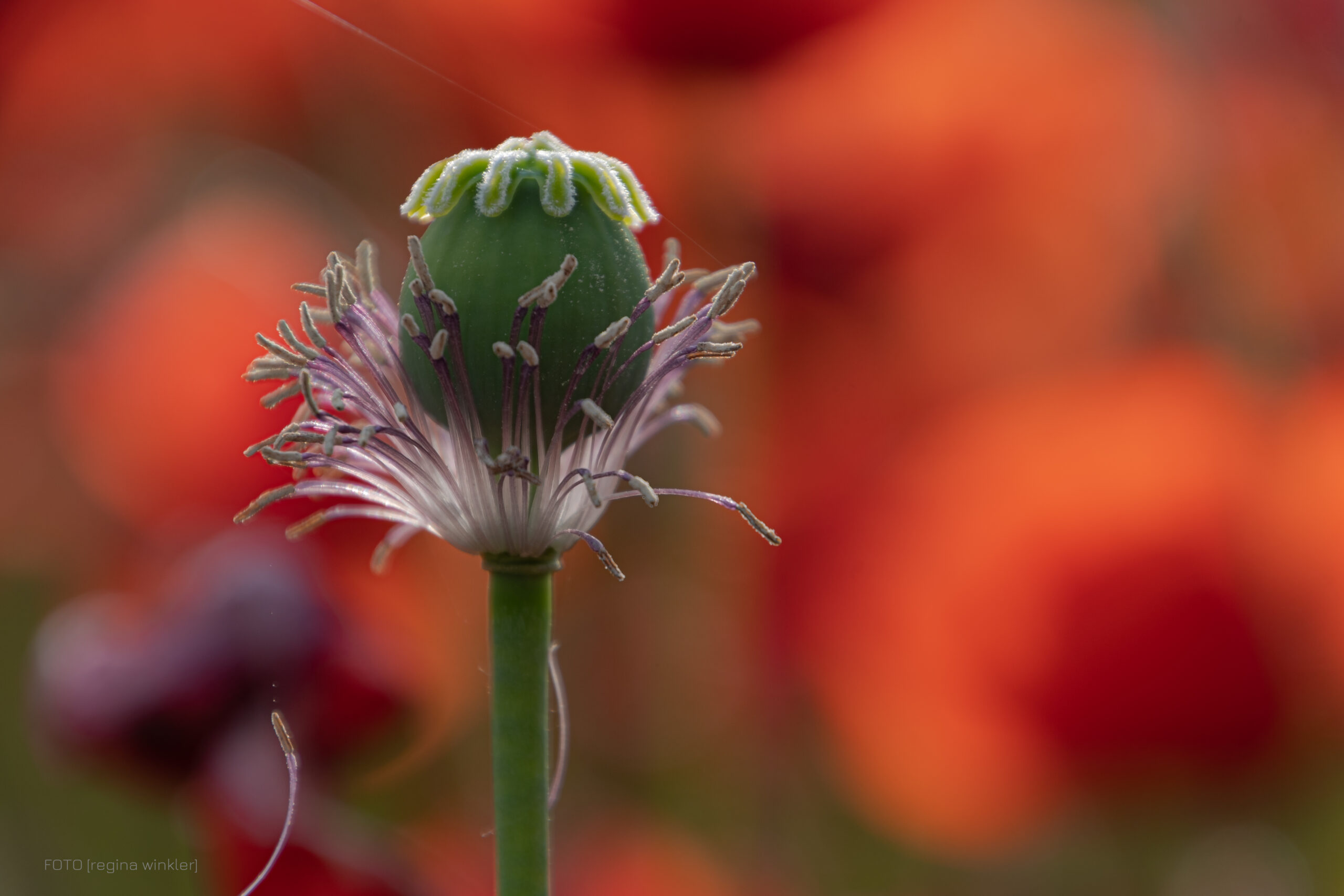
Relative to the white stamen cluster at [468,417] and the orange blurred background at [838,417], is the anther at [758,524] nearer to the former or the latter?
the white stamen cluster at [468,417]

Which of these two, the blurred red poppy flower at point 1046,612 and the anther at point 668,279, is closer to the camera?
the anther at point 668,279

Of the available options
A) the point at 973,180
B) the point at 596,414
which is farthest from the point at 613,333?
the point at 973,180

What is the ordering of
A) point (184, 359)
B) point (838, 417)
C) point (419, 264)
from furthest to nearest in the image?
1. point (838, 417)
2. point (184, 359)
3. point (419, 264)

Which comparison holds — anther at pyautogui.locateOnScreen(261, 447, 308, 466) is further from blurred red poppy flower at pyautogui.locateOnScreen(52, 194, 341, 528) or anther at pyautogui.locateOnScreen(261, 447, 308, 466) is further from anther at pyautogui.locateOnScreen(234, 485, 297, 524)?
blurred red poppy flower at pyautogui.locateOnScreen(52, 194, 341, 528)

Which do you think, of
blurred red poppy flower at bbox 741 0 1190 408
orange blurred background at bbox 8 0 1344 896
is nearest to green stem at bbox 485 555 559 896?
orange blurred background at bbox 8 0 1344 896

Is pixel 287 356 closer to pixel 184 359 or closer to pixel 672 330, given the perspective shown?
pixel 672 330

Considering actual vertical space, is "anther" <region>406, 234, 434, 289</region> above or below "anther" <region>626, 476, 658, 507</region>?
above

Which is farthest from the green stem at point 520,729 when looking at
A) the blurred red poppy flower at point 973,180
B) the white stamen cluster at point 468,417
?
the blurred red poppy flower at point 973,180
